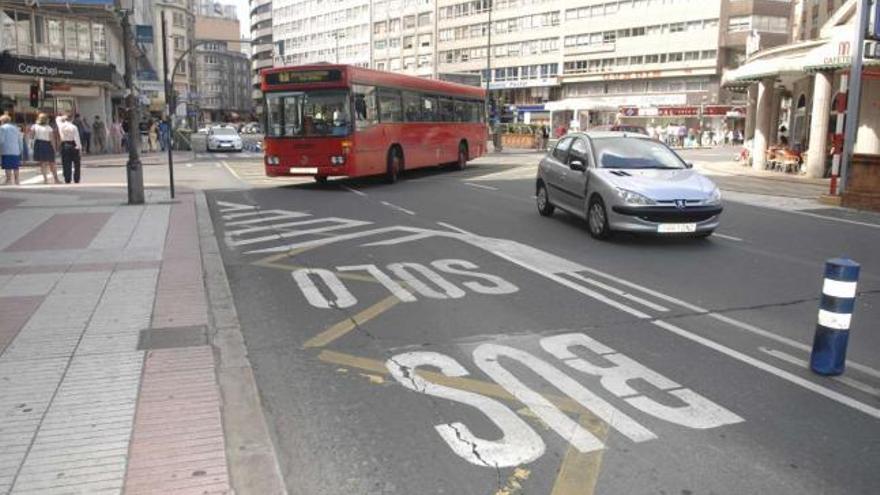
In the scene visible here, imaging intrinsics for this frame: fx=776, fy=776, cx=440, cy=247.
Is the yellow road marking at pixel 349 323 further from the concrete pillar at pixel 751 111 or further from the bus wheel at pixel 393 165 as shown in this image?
the concrete pillar at pixel 751 111

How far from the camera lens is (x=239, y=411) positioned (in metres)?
4.64

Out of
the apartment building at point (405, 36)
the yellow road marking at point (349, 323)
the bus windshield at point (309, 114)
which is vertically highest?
the apartment building at point (405, 36)

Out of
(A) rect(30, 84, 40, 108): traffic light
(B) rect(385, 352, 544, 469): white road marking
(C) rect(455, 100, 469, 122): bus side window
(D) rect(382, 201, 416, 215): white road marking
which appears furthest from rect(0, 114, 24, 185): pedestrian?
(B) rect(385, 352, 544, 469): white road marking

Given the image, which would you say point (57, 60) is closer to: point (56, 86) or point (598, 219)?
point (56, 86)

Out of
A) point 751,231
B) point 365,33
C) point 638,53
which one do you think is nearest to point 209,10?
point 365,33

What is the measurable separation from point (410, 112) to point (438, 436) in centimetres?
1837

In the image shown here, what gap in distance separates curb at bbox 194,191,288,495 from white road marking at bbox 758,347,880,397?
388 centimetres

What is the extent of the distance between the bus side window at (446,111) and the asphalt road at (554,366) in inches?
530

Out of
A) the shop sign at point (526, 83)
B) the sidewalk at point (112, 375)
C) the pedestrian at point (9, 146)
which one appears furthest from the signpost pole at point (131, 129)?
the shop sign at point (526, 83)

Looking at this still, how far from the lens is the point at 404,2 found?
112 meters

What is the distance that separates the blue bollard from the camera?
533cm

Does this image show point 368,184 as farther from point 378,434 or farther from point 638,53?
point 638,53

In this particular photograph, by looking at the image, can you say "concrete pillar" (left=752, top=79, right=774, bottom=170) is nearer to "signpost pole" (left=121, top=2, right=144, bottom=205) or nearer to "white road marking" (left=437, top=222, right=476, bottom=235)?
"white road marking" (left=437, top=222, right=476, bottom=235)

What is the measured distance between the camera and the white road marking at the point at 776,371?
4938 mm
